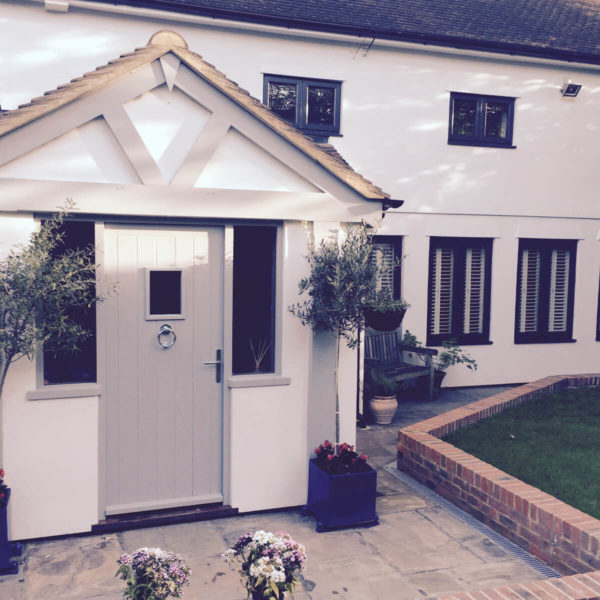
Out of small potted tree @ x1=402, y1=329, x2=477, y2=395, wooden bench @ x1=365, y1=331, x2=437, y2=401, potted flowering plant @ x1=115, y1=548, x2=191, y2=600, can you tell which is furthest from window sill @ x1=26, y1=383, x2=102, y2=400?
small potted tree @ x1=402, y1=329, x2=477, y2=395

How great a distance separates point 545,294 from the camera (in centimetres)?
1174

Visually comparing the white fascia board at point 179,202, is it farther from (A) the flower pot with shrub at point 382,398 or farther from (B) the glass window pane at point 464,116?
(B) the glass window pane at point 464,116

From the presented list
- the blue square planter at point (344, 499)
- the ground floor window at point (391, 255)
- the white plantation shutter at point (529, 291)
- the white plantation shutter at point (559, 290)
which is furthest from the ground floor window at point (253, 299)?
the white plantation shutter at point (559, 290)

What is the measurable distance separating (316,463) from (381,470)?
1548 millimetres

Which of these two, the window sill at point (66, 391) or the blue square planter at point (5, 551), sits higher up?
the window sill at point (66, 391)

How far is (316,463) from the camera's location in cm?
568

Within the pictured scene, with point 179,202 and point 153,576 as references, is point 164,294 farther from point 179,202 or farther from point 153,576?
point 153,576

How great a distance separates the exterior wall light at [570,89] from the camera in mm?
11180

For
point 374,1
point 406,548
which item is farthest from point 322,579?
point 374,1

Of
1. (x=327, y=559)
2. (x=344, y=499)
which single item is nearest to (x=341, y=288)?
(x=344, y=499)

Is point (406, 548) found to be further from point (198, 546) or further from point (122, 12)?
point (122, 12)

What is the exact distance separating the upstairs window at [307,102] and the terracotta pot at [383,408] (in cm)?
412

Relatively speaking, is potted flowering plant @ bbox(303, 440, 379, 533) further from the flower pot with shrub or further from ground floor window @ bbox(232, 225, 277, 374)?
the flower pot with shrub

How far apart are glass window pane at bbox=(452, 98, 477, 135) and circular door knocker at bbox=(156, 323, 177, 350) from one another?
23.6 ft
